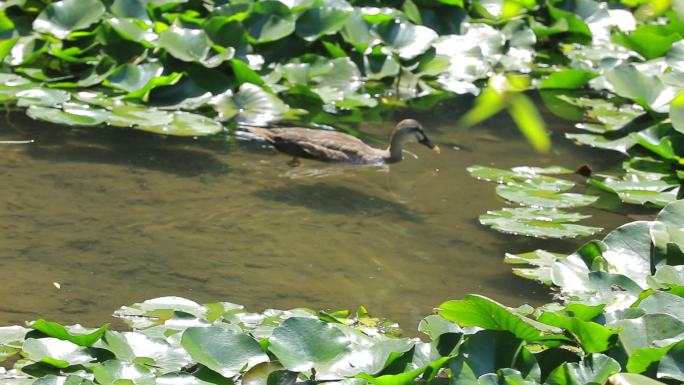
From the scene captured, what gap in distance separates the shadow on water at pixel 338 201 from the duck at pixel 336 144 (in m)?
0.44

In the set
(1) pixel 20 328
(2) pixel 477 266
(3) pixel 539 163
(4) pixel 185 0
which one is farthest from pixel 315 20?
(1) pixel 20 328

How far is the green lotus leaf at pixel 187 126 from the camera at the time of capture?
7164mm

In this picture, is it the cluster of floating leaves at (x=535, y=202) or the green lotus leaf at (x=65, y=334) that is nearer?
the green lotus leaf at (x=65, y=334)

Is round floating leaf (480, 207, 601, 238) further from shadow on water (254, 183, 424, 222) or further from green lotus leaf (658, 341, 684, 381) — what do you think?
green lotus leaf (658, 341, 684, 381)

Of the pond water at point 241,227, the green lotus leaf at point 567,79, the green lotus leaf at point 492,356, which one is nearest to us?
the green lotus leaf at point 492,356

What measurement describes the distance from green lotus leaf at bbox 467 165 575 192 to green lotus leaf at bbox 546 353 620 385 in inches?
125

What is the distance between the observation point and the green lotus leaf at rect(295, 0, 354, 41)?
8.29 metres

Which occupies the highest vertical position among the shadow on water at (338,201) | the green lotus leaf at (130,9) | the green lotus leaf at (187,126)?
the green lotus leaf at (130,9)

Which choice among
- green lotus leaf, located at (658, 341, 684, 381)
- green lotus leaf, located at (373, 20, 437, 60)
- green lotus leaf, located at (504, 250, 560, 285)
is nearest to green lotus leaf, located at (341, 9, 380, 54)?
green lotus leaf, located at (373, 20, 437, 60)

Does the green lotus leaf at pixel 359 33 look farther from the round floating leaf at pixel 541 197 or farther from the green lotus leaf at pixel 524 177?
the round floating leaf at pixel 541 197

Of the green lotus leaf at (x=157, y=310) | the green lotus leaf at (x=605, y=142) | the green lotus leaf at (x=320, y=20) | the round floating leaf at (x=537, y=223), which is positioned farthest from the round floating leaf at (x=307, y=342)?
the green lotus leaf at (x=320, y=20)

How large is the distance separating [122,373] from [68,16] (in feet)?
16.0

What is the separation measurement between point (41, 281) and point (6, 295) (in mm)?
239

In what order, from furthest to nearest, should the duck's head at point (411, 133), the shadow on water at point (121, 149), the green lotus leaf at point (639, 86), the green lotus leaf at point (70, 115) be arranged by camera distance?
the duck's head at point (411, 133)
the green lotus leaf at point (639, 86)
the green lotus leaf at point (70, 115)
the shadow on water at point (121, 149)
